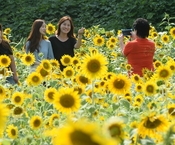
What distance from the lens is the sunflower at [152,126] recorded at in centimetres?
164

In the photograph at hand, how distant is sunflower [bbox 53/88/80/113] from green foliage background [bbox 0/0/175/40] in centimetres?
748

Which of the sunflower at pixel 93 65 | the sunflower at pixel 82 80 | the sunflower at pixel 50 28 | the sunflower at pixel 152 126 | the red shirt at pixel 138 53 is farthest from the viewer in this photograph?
the sunflower at pixel 50 28

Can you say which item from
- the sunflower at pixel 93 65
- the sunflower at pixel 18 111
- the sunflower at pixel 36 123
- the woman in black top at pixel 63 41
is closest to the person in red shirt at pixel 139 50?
the woman in black top at pixel 63 41

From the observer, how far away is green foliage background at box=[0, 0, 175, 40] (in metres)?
9.89

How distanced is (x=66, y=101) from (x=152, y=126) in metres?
0.54

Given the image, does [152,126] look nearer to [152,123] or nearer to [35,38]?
[152,123]

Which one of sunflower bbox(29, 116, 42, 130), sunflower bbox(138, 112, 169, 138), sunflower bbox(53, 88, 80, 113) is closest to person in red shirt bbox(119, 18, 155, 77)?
sunflower bbox(29, 116, 42, 130)

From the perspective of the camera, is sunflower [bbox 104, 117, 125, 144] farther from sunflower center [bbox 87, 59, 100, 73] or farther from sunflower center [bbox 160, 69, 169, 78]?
sunflower center [bbox 160, 69, 169, 78]

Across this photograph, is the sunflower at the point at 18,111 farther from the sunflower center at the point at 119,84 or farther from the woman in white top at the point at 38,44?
the woman in white top at the point at 38,44

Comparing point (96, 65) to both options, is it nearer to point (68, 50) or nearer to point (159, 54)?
point (68, 50)

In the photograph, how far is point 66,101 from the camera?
2141mm

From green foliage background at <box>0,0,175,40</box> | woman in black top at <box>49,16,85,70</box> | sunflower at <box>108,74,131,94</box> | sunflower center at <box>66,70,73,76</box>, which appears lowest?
green foliage background at <box>0,0,175,40</box>

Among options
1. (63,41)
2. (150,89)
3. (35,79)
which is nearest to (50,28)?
(63,41)

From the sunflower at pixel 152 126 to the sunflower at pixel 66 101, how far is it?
476 millimetres
